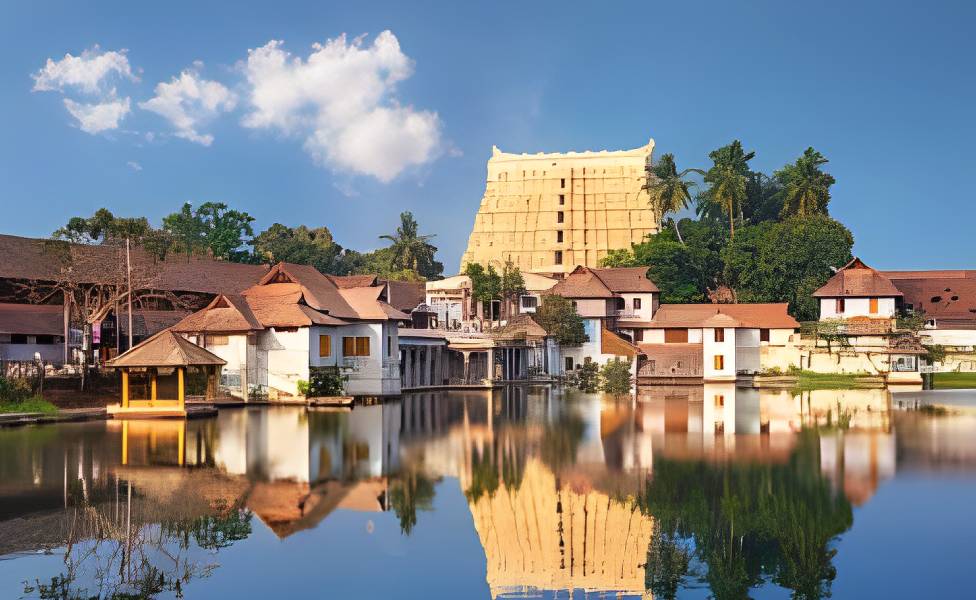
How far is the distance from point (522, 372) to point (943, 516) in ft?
138

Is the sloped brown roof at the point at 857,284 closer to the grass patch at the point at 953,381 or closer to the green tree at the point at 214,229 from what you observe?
the grass patch at the point at 953,381

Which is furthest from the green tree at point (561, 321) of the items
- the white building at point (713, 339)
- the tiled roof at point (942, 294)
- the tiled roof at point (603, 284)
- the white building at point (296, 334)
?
the tiled roof at point (942, 294)

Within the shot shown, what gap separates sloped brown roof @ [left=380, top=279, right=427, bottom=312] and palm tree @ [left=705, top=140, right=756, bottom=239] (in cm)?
2454

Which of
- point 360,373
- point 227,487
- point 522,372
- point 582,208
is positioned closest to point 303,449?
point 227,487

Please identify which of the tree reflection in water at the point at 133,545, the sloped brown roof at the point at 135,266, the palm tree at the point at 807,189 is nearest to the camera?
the tree reflection in water at the point at 133,545

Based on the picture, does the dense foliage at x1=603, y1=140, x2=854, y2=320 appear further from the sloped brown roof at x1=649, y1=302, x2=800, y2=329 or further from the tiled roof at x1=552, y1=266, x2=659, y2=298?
the tiled roof at x1=552, y1=266, x2=659, y2=298

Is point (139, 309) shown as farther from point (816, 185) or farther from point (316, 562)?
point (816, 185)

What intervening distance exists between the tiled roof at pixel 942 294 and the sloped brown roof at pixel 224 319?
139 ft

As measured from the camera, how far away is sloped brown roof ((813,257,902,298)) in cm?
5812

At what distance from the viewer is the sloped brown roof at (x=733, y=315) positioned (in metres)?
58.0

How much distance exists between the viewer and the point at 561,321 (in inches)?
2215

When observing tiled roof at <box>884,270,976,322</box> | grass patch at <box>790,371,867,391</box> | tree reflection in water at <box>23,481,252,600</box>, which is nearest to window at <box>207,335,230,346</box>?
tree reflection in water at <box>23,481,252,600</box>

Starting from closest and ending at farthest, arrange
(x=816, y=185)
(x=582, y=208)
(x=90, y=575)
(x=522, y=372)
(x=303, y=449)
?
(x=90, y=575) → (x=303, y=449) → (x=522, y=372) → (x=816, y=185) → (x=582, y=208)

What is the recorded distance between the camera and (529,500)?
16203mm
